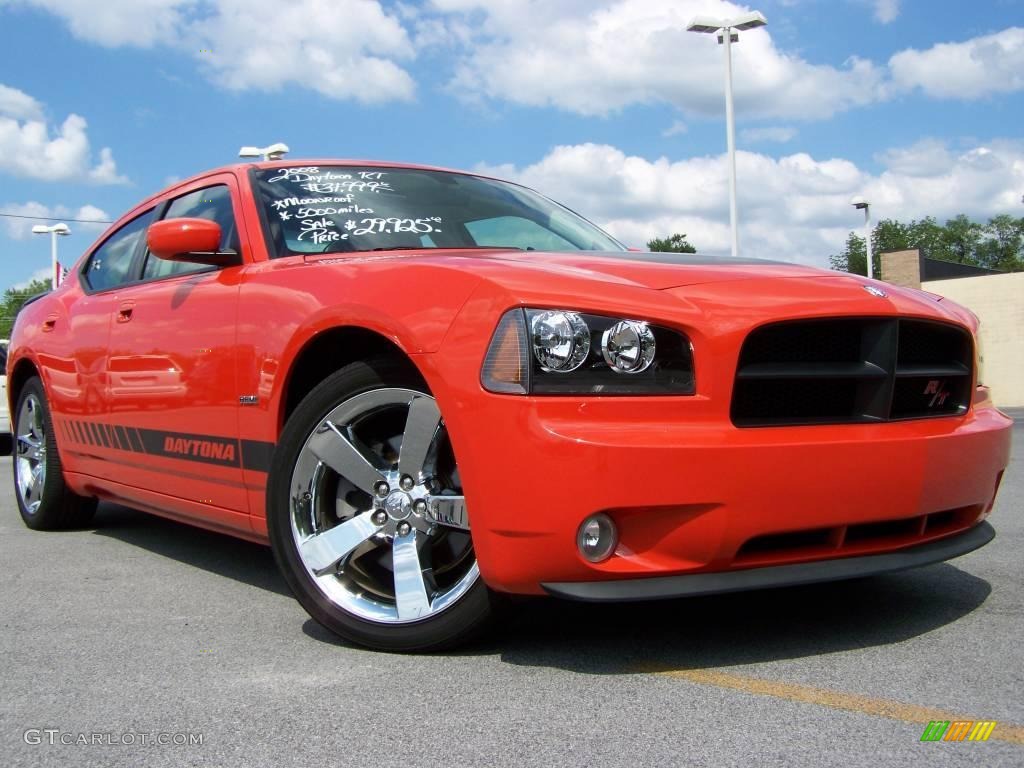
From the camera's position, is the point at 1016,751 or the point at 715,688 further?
the point at 715,688

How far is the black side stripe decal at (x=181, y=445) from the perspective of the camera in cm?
357

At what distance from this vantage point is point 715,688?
8.64ft

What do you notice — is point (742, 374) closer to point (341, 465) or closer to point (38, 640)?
point (341, 465)

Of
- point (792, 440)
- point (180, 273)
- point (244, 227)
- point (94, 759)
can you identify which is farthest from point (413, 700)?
point (180, 273)

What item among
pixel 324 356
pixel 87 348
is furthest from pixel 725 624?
pixel 87 348

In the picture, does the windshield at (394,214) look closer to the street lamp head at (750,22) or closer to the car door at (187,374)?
the car door at (187,374)

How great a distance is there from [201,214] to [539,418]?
2433 mm

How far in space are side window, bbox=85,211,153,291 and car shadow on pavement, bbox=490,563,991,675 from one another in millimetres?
2661

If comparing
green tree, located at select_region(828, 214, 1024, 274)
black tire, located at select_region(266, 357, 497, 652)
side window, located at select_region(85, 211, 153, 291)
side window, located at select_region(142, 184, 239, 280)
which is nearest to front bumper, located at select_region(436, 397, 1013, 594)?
black tire, located at select_region(266, 357, 497, 652)

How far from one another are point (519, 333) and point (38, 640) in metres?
1.84

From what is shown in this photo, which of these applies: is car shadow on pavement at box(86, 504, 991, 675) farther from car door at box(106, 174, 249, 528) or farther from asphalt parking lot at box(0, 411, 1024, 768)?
car door at box(106, 174, 249, 528)

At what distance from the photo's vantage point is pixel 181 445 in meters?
3.99

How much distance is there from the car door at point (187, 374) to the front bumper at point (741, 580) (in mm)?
1508

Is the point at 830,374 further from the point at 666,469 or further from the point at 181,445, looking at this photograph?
the point at 181,445
